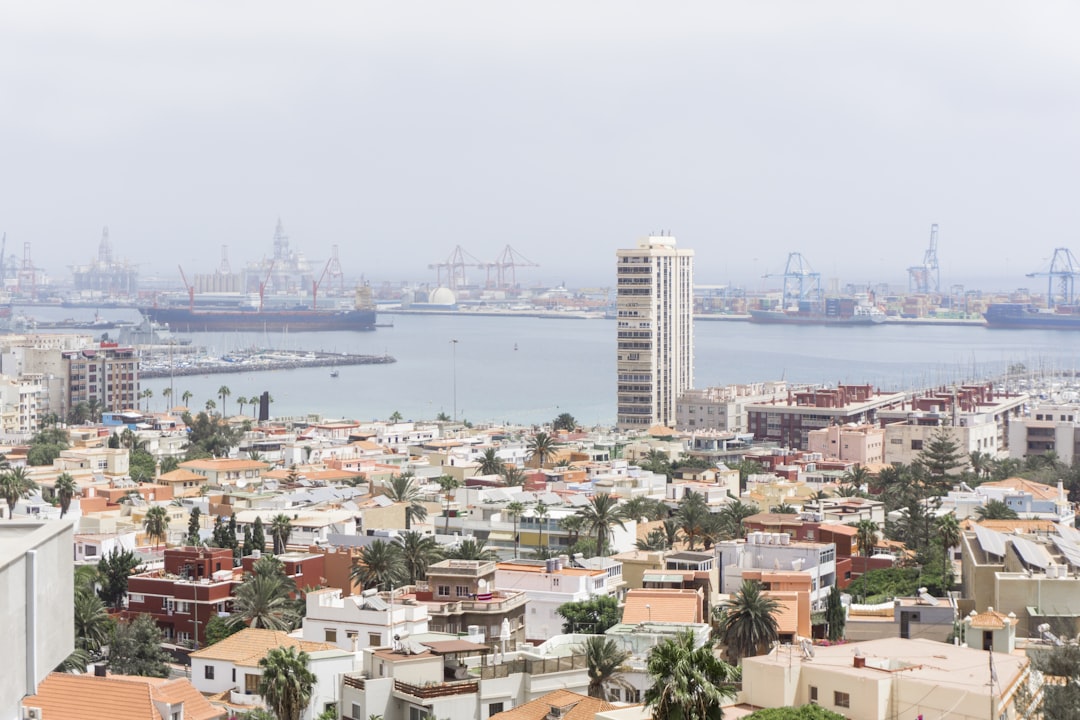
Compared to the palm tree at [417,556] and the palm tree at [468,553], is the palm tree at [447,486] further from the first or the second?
the palm tree at [417,556]

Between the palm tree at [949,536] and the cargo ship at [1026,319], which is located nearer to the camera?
the palm tree at [949,536]

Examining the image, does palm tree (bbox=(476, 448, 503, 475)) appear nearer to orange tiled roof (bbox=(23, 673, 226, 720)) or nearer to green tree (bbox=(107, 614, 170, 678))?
green tree (bbox=(107, 614, 170, 678))

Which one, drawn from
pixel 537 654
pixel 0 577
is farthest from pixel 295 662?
pixel 0 577

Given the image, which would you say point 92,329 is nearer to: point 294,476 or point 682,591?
point 294,476

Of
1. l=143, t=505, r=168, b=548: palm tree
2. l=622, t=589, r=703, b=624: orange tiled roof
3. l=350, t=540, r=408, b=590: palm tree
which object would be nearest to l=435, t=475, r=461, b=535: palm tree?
l=143, t=505, r=168, b=548: palm tree

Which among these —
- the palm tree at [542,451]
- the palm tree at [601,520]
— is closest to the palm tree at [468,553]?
the palm tree at [601,520]

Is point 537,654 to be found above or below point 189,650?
above
